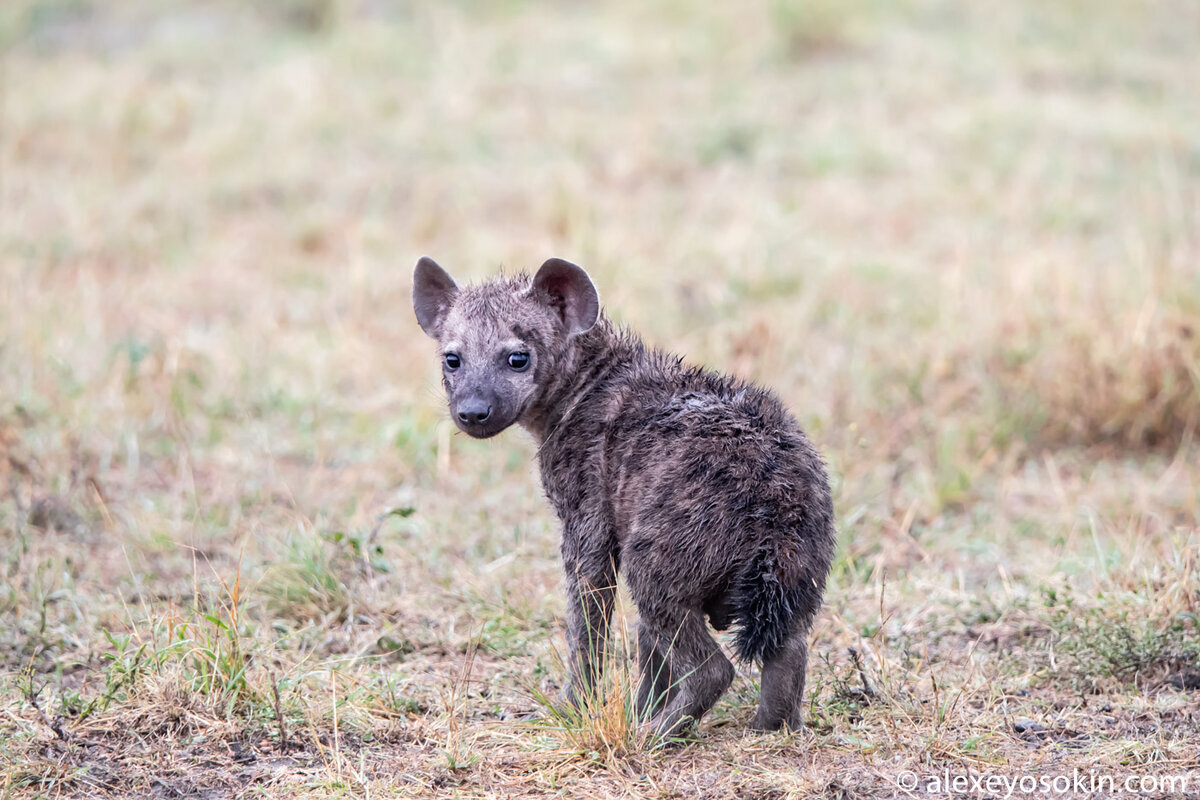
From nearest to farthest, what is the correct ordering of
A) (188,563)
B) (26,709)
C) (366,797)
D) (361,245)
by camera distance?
1. (366,797)
2. (26,709)
3. (188,563)
4. (361,245)

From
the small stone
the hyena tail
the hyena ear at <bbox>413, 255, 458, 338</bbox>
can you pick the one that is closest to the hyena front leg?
the hyena tail

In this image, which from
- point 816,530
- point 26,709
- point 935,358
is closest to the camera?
point 816,530

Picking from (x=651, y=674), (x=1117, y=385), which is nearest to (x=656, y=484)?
(x=651, y=674)

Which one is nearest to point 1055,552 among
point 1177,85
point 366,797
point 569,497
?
point 569,497

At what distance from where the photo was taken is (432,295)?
4.51 metres

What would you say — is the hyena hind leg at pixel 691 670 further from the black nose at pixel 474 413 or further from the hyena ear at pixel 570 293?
the hyena ear at pixel 570 293

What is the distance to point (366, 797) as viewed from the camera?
337cm

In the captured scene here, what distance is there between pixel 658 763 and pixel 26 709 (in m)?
1.87

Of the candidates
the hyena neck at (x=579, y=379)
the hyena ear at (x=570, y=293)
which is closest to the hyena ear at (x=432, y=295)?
the hyena ear at (x=570, y=293)

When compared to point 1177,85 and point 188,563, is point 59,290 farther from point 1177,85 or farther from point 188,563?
point 1177,85

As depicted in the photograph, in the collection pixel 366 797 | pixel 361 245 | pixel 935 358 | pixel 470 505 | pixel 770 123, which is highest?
pixel 770 123

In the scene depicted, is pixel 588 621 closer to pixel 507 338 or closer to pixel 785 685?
pixel 785 685

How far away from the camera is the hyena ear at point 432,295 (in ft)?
14.6

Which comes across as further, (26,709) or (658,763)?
(26,709)
